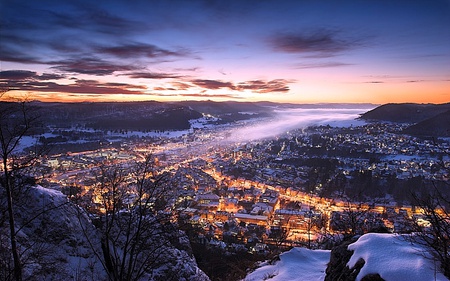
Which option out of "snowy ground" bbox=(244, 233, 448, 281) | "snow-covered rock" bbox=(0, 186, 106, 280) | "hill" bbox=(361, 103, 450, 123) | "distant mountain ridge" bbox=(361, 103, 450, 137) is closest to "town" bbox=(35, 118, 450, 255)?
"snow-covered rock" bbox=(0, 186, 106, 280)

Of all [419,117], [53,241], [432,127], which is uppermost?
[419,117]

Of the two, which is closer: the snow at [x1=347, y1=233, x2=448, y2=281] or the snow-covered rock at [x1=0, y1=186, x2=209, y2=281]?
the snow at [x1=347, y1=233, x2=448, y2=281]

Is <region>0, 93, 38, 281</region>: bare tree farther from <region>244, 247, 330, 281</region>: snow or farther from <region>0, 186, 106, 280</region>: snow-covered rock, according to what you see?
<region>244, 247, 330, 281</region>: snow

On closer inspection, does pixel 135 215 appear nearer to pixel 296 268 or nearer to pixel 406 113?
pixel 296 268

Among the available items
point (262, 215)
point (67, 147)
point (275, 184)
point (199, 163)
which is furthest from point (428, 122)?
point (67, 147)

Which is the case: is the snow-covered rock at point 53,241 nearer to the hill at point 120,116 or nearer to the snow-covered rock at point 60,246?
the snow-covered rock at point 60,246

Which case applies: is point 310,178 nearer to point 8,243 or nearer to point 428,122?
point 8,243

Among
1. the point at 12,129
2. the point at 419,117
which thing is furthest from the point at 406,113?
the point at 12,129
